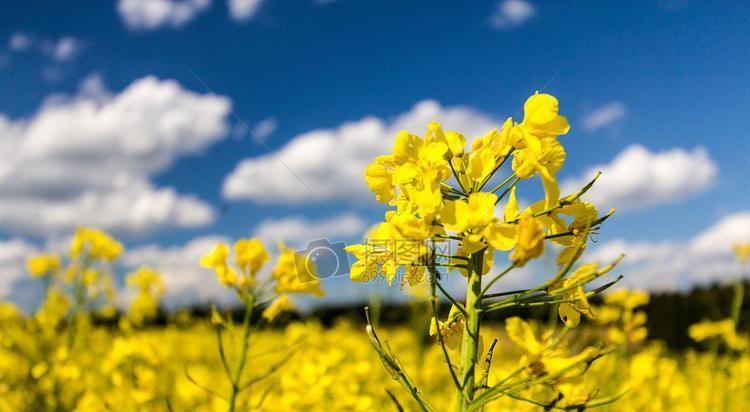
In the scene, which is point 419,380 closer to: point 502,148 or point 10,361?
point 10,361

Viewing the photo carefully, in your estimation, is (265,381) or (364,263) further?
(265,381)

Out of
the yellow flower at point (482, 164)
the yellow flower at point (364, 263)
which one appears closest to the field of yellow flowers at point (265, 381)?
the yellow flower at point (364, 263)

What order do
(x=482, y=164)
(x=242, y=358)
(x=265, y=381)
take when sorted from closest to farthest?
(x=482, y=164), (x=242, y=358), (x=265, y=381)

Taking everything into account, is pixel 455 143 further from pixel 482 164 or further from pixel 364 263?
pixel 364 263

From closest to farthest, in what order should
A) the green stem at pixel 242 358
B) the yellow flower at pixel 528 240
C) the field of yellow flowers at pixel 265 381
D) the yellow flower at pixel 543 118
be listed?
the yellow flower at pixel 528 240 → the yellow flower at pixel 543 118 → the green stem at pixel 242 358 → the field of yellow flowers at pixel 265 381

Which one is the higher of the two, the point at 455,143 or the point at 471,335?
the point at 455,143

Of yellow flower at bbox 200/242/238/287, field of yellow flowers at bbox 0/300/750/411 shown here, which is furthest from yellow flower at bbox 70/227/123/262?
yellow flower at bbox 200/242/238/287

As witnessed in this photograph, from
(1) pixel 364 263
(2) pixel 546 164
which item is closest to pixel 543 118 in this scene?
(2) pixel 546 164

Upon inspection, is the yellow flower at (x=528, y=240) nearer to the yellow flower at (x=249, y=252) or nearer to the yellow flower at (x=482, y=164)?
the yellow flower at (x=482, y=164)

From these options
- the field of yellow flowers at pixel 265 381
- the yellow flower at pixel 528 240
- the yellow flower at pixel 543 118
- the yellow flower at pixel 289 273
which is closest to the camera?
the yellow flower at pixel 528 240

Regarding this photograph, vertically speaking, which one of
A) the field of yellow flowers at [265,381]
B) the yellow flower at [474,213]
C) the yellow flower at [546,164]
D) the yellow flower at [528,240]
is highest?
the yellow flower at [546,164]
